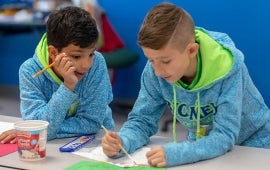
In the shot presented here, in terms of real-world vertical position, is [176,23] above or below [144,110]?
above

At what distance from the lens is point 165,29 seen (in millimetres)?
1484

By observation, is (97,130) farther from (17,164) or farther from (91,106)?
(17,164)

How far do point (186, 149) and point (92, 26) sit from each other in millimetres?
565

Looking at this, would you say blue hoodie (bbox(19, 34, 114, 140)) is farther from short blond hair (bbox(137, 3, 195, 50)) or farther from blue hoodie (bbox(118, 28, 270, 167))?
short blond hair (bbox(137, 3, 195, 50))

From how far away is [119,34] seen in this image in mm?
4684

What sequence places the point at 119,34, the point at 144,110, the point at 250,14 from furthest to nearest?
1. the point at 119,34
2. the point at 250,14
3. the point at 144,110

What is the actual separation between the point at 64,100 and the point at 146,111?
0.95 feet

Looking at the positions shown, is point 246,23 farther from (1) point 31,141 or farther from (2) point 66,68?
(1) point 31,141

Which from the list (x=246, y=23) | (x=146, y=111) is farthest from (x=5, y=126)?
(x=246, y=23)

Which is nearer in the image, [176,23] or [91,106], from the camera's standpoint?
[176,23]

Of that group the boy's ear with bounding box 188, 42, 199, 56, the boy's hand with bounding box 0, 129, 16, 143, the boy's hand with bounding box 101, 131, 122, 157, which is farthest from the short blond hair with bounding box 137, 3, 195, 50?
the boy's hand with bounding box 0, 129, 16, 143

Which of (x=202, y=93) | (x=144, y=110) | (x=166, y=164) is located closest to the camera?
(x=166, y=164)

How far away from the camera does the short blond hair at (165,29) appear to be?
147cm

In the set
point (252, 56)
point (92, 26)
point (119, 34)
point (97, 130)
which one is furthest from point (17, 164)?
point (119, 34)
